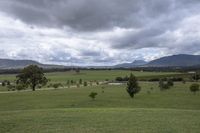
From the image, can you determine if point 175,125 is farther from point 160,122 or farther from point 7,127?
point 7,127

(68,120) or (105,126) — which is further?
(68,120)

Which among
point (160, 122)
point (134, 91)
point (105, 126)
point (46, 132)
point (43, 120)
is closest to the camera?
point (46, 132)

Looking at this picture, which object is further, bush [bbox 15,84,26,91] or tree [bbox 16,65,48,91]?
tree [bbox 16,65,48,91]

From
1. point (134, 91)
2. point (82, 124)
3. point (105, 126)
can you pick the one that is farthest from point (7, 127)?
point (134, 91)

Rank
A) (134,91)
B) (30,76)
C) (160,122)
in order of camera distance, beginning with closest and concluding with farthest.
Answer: (160,122) < (134,91) < (30,76)

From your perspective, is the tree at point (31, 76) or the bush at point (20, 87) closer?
the bush at point (20, 87)

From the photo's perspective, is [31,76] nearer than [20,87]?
Yes

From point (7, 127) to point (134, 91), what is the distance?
54.6 meters

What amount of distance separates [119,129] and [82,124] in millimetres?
3511

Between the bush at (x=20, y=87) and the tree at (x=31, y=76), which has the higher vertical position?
the tree at (x=31, y=76)

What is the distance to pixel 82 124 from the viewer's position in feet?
72.8

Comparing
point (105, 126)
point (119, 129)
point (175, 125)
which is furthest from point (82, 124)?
point (175, 125)

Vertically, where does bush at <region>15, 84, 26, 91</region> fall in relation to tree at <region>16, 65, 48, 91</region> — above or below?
below

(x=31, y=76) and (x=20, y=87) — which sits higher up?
(x=31, y=76)
